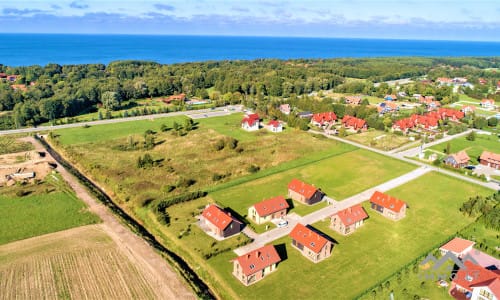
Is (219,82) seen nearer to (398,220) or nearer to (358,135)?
(358,135)

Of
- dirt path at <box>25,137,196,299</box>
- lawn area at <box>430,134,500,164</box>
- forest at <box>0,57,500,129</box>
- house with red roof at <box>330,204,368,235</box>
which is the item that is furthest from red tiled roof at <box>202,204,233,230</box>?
forest at <box>0,57,500,129</box>

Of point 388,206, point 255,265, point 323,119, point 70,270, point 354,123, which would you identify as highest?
point 323,119

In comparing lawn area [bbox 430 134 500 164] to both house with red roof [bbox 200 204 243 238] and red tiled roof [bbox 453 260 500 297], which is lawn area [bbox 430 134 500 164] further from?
house with red roof [bbox 200 204 243 238]

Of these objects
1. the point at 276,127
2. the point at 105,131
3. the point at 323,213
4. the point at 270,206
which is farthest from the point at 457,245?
the point at 105,131

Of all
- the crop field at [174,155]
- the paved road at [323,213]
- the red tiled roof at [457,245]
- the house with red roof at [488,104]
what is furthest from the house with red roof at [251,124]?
the house with red roof at [488,104]

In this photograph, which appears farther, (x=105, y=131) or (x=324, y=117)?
(x=324, y=117)

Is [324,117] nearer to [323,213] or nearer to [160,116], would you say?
[160,116]

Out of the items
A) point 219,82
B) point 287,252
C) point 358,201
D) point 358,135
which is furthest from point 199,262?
point 219,82
